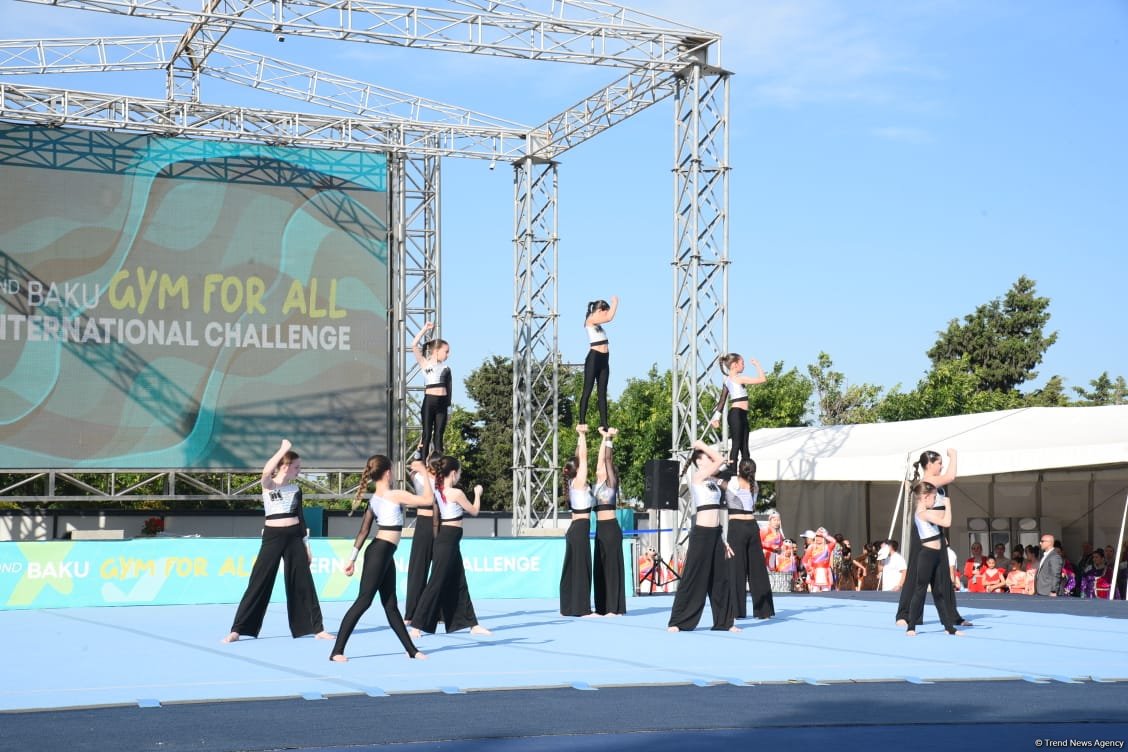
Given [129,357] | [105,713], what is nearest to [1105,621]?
[105,713]

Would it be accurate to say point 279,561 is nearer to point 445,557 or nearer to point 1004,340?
point 445,557

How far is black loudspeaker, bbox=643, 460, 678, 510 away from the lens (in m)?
16.8

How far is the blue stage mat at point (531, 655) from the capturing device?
26.7ft

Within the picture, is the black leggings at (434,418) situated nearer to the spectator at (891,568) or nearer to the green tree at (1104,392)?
the spectator at (891,568)

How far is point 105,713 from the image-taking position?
691 cm

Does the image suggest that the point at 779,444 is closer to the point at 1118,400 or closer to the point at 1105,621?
the point at 1105,621

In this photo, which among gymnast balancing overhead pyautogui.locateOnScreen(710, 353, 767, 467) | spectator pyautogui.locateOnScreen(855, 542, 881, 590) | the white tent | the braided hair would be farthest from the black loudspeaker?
the braided hair

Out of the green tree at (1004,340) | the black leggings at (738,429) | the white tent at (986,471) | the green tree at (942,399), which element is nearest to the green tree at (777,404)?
the green tree at (942,399)

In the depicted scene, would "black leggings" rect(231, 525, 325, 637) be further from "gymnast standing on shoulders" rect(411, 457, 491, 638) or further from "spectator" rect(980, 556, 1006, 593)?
"spectator" rect(980, 556, 1006, 593)

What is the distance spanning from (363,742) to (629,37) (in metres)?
15.8

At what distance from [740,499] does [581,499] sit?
1565 mm

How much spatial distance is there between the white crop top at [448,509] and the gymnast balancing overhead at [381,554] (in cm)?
103

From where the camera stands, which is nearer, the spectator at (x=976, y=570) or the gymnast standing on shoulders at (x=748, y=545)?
the gymnast standing on shoulders at (x=748, y=545)

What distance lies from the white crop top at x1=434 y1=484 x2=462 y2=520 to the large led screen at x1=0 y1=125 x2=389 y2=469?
11.7 metres
